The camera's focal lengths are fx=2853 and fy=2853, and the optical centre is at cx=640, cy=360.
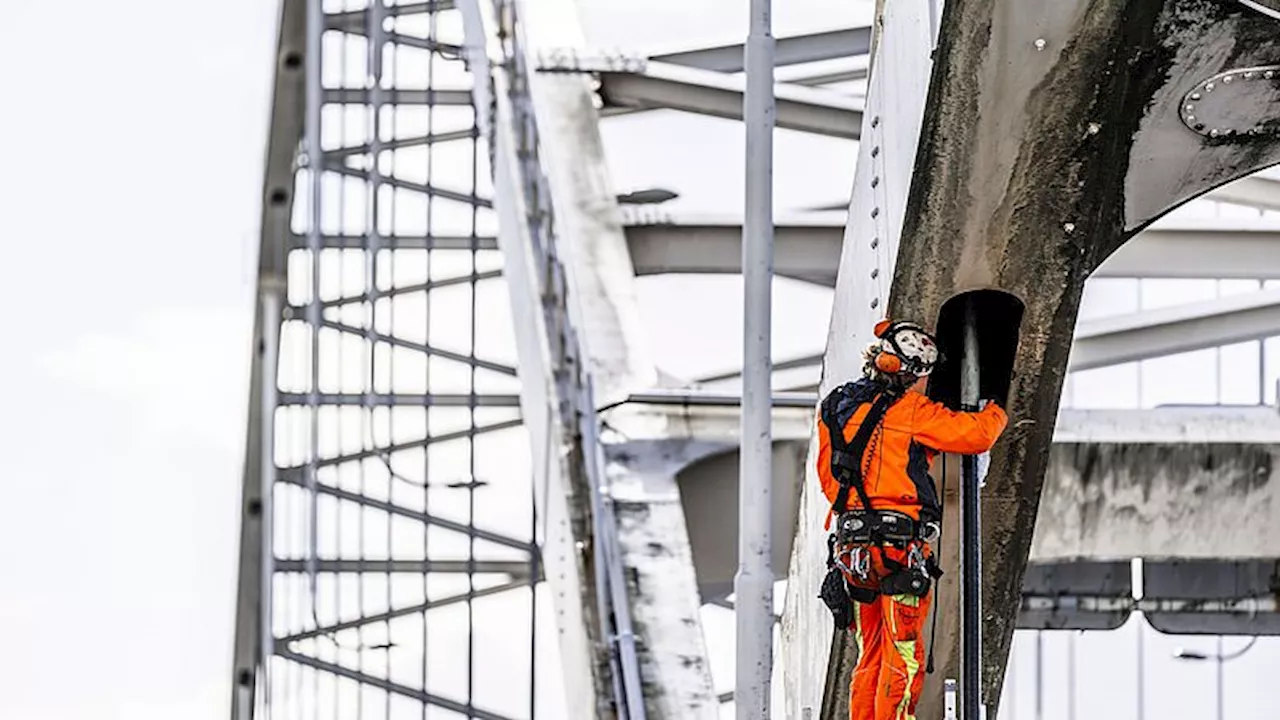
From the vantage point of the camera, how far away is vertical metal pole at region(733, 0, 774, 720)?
11922 millimetres

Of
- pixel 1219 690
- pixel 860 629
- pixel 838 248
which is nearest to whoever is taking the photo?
pixel 860 629

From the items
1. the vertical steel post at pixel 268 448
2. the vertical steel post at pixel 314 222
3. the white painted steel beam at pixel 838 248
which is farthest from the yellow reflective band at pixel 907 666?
the vertical steel post at pixel 268 448

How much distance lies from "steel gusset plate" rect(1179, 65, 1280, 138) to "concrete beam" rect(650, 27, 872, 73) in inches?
521

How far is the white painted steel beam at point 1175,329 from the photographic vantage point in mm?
20531

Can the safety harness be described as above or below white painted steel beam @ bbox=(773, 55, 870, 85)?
below

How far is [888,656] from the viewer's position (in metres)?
10.5

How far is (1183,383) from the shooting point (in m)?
24.4

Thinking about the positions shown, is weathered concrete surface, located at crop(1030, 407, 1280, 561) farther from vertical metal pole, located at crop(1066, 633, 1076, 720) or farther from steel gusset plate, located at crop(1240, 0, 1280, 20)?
steel gusset plate, located at crop(1240, 0, 1280, 20)

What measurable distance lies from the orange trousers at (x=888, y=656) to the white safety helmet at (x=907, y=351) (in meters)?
0.69

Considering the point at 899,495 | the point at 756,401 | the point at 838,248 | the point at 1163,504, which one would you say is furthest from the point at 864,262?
the point at 838,248

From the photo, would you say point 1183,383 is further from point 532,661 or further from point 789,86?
point 532,661

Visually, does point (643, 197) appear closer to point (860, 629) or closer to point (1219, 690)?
point (1219, 690)

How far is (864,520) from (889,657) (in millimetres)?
576

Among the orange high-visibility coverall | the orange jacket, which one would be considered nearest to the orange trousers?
the orange high-visibility coverall
